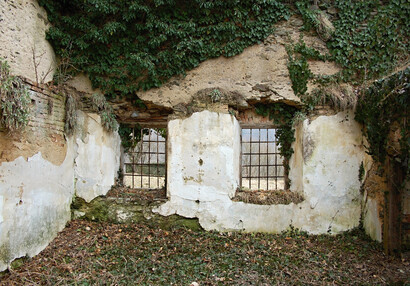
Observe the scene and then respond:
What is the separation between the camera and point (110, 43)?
198 inches

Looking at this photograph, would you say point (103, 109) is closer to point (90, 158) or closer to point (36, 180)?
point (90, 158)

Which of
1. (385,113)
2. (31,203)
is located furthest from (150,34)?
(385,113)

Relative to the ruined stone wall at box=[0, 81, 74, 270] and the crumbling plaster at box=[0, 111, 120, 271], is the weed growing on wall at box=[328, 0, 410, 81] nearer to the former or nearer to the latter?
the crumbling plaster at box=[0, 111, 120, 271]

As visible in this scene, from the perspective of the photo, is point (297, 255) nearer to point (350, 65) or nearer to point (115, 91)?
point (350, 65)

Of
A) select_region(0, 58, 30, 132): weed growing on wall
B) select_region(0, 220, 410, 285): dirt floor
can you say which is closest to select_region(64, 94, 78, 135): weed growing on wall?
select_region(0, 58, 30, 132): weed growing on wall

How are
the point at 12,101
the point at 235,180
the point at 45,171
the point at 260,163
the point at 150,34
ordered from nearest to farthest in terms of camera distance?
the point at 12,101, the point at 45,171, the point at 150,34, the point at 235,180, the point at 260,163

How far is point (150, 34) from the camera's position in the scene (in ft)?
15.8

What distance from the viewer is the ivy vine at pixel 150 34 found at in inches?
187

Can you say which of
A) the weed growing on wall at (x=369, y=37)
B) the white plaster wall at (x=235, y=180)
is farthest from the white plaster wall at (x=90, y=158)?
the weed growing on wall at (x=369, y=37)

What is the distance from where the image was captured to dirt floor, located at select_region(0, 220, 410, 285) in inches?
137

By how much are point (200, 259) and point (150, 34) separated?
3.89 meters

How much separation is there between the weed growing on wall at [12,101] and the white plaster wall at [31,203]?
54cm

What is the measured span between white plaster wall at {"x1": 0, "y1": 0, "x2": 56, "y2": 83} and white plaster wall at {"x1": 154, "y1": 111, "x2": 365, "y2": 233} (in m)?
2.45

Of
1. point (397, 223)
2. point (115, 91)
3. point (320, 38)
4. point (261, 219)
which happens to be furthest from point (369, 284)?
point (115, 91)
